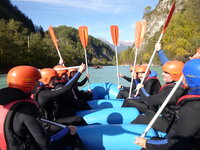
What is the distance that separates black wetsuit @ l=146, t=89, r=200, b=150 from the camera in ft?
4.70

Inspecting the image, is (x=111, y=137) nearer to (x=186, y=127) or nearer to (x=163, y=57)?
(x=186, y=127)

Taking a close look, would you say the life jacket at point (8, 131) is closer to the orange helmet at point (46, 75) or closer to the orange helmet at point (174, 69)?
the orange helmet at point (46, 75)

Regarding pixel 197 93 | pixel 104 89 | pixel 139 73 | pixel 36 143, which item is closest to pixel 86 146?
pixel 36 143

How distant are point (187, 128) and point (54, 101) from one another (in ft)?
7.50

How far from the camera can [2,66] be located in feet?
108

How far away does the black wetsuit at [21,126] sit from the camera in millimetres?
1527

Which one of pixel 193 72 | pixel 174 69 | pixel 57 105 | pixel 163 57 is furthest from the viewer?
pixel 163 57

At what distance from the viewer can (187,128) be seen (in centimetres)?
145

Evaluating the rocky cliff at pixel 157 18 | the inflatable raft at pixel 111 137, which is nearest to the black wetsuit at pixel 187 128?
the inflatable raft at pixel 111 137

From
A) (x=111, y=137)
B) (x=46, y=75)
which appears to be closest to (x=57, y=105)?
(x=46, y=75)

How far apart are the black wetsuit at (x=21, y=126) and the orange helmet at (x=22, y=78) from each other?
0.48 ft

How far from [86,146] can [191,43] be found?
3125 cm

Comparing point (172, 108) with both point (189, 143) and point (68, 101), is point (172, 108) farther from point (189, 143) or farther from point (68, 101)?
point (68, 101)

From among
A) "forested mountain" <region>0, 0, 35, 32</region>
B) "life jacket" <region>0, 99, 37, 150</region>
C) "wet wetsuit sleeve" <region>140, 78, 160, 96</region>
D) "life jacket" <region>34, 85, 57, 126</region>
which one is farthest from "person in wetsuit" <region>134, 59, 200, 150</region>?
"forested mountain" <region>0, 0, 35, 32</region>
